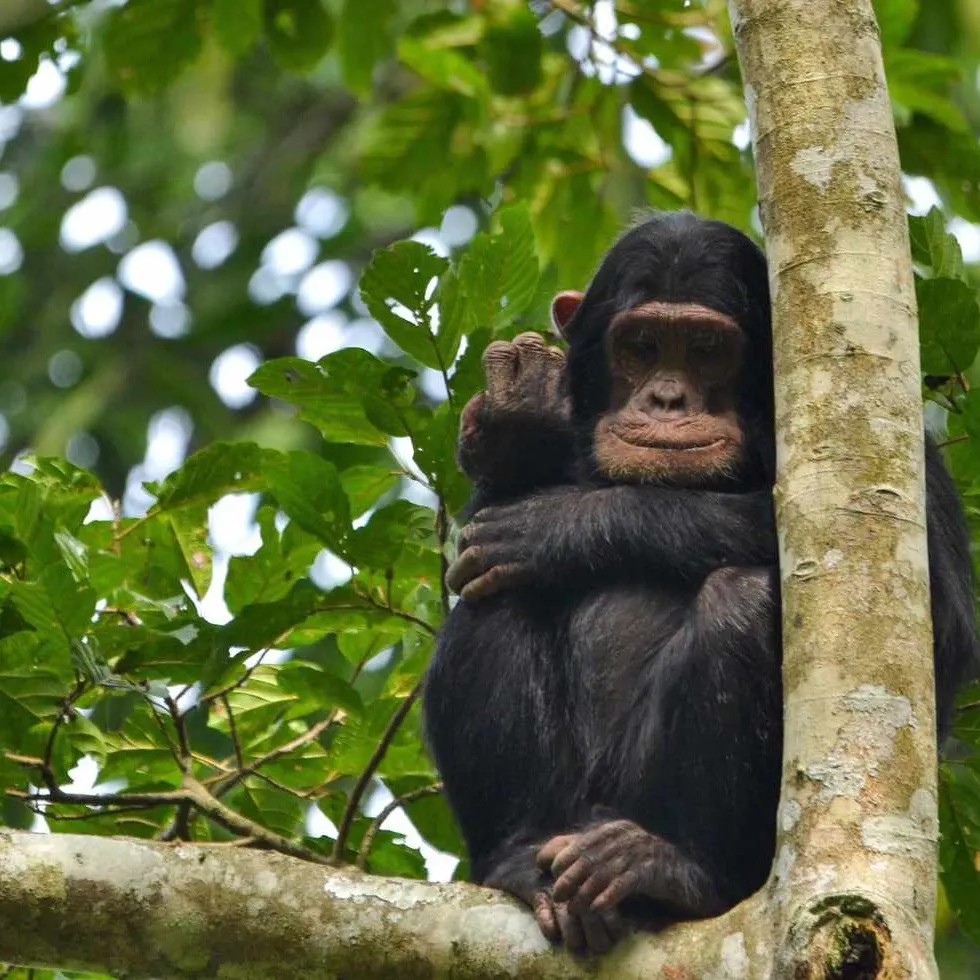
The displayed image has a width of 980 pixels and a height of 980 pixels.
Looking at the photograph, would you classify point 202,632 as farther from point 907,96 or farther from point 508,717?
point 907,96

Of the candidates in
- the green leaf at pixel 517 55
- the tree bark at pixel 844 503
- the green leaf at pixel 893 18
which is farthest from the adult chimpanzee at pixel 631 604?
the green leaf at pixel 517 55

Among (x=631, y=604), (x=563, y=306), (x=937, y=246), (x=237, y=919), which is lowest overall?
(x=237, y=919)

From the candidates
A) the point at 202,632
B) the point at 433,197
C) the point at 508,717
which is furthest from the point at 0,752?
the point at 433,197

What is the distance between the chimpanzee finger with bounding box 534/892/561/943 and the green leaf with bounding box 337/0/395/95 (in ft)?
14.1

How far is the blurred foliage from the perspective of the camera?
14.9ft

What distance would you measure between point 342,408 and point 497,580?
2.29 feet

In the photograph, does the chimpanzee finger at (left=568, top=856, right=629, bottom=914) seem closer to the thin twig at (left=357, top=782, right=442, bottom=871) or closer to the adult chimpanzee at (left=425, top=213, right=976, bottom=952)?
the adult chimpanzee at (left=425, top=213, right=976, bottom=952)

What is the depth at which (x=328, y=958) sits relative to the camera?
149 inches

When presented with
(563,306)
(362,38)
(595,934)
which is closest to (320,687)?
(595,934)

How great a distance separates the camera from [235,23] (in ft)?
22.6

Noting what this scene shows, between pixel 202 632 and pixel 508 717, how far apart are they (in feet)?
2.69

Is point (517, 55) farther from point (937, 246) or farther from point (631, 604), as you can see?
point (631, 604)

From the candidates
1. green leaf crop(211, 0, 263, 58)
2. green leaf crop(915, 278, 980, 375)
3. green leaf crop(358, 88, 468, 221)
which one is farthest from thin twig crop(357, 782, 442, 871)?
green leaf crop(358, 88, 468, 221)

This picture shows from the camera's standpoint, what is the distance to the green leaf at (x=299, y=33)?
7.33m
